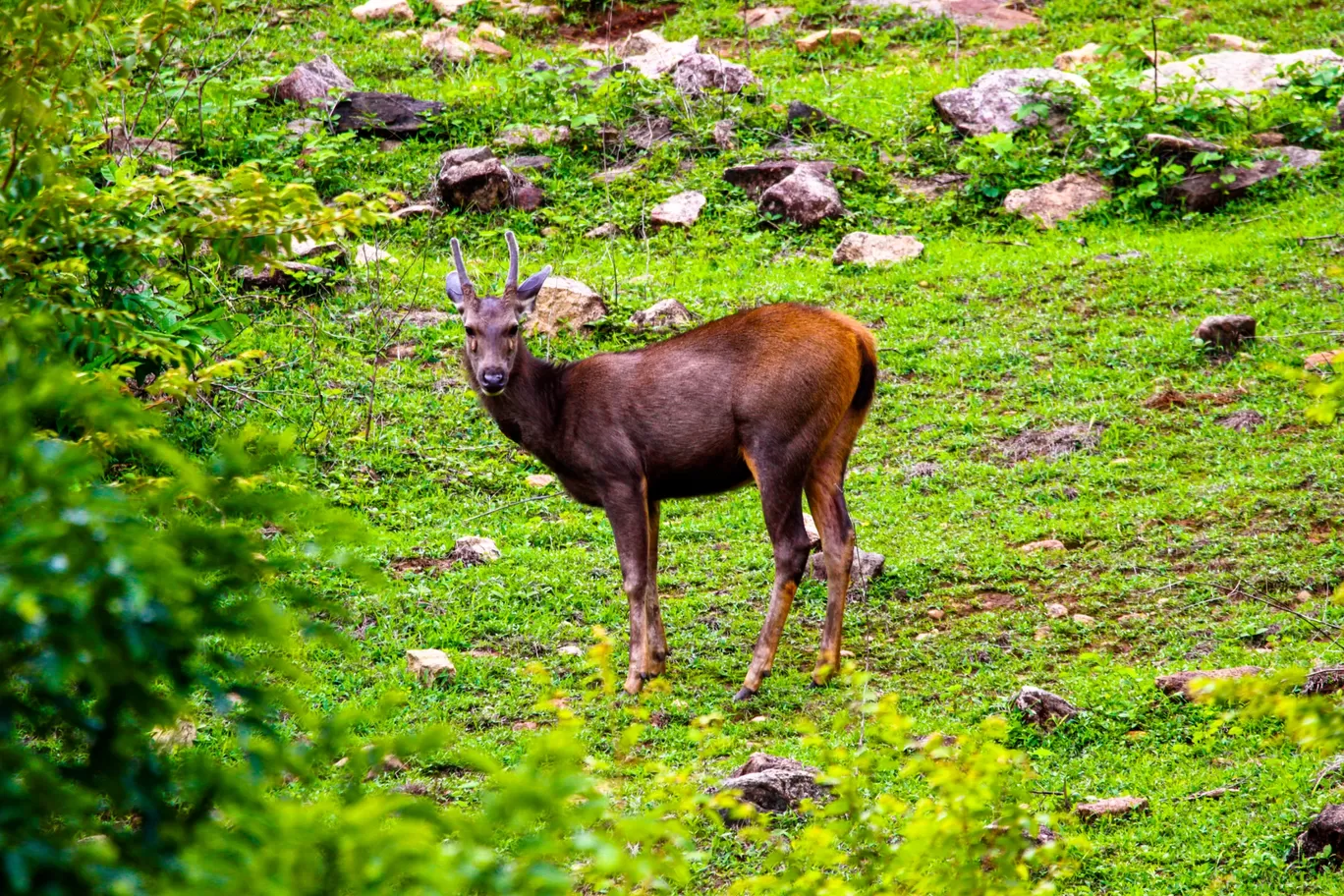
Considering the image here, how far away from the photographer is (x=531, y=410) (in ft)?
27.0

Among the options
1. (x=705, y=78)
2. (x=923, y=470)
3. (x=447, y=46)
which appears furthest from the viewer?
(x=447, y=46)

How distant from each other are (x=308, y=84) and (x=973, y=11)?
912 centimetres

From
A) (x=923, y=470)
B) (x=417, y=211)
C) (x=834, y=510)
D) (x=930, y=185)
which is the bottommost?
(x=923, y=470)

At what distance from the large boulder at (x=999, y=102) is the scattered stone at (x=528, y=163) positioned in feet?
14.3

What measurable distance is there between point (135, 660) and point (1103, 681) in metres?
6.02

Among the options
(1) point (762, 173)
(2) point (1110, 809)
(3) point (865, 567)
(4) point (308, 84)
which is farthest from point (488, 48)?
(2) point (1110, 809)

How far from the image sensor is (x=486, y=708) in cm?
733

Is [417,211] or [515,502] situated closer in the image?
[515,502]

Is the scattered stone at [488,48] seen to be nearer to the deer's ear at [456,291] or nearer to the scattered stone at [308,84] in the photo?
the scattered stone at [308,84]

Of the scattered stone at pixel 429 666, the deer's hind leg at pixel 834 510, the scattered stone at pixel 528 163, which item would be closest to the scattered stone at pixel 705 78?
the scattered stone at pixel 528 163

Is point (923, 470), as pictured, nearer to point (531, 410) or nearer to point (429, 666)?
point (531, 410)

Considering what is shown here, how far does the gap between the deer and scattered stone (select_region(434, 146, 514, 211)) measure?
629 cm

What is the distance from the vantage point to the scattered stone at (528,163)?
15.3 metres

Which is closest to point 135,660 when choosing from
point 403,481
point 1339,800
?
point 1339,800
